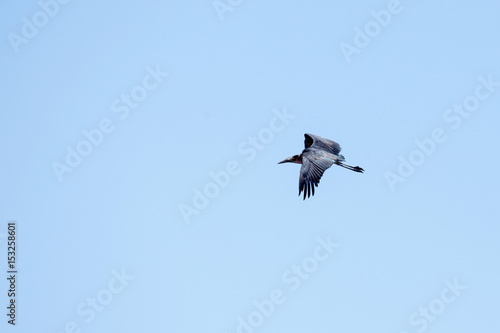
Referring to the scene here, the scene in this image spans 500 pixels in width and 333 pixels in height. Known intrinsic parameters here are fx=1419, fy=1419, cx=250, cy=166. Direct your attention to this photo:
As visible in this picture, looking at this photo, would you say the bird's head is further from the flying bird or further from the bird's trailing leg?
the bird's trailing leg

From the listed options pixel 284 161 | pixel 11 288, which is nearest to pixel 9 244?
pixel 11 288

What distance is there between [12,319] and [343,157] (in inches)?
624

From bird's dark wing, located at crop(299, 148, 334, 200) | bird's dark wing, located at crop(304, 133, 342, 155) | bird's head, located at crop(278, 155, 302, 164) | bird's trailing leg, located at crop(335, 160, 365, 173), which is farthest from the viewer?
bird's head, located at crop(278, 155, 302, 164)

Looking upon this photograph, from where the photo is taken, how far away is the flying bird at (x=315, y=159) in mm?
56656

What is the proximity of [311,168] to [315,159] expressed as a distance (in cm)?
97

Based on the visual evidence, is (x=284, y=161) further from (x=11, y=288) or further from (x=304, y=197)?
(x=11, y=288)

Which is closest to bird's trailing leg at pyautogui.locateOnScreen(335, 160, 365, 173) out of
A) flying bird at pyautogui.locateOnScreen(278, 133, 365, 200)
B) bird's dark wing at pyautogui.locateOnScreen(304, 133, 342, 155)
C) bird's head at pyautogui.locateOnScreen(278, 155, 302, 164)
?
flying bird at pyautogui.locateOnScreen(278, 133, 365, 200)

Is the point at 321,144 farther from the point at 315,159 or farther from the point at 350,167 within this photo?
the point at 315,159

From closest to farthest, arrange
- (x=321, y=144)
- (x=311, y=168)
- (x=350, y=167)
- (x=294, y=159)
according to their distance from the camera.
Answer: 1. (x=311, y=168)
2. (x=350, y=167)
3. (x=321, y=144)
4. (x=294, y=159)

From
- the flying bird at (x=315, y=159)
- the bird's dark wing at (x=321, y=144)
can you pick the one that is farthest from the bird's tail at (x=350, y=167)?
the bird's dark wing at (x=321, y=144)

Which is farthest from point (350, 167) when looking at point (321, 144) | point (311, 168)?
point (311, 168)

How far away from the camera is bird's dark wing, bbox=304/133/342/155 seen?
6138 centimetres

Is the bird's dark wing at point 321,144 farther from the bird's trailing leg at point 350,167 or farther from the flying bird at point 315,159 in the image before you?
the bird's trailing leg at point 350,167

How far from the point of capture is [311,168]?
5766cm
